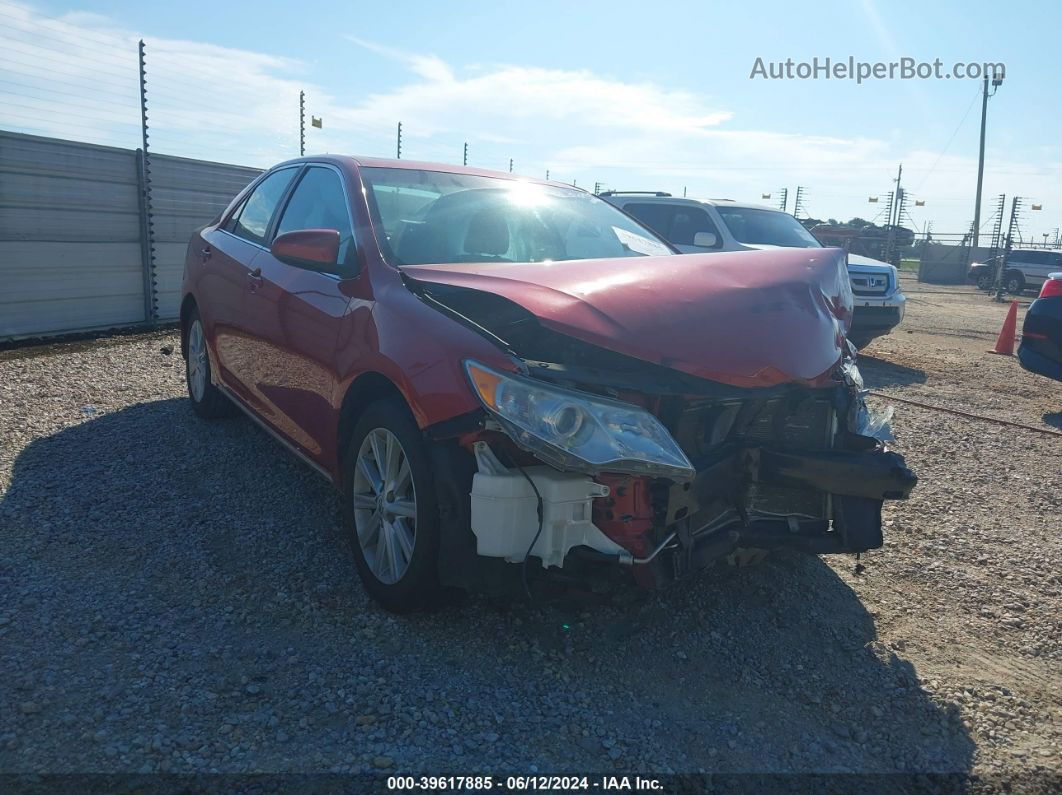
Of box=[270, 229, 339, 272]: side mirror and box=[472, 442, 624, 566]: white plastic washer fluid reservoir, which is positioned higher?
box=[270, 229, 339, 272]: side mirror

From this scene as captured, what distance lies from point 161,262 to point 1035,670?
10196mm

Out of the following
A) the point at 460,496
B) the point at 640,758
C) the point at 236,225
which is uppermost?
the point at 236,225

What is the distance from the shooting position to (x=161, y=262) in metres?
10.6

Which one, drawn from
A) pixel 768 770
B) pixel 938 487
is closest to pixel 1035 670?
pixel 768 770

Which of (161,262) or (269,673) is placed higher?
(161,262)

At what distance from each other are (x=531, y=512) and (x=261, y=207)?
3234 mm

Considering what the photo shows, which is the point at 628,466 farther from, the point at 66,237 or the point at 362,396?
the point at 66,237

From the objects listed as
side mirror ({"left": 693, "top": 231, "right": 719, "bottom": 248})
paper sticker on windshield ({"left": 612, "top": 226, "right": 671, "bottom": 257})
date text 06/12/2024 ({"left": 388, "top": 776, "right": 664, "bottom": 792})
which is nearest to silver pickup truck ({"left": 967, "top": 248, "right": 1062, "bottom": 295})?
side mirror ({"left": 693, "top": 231, "right": 719, "bottom": 248})

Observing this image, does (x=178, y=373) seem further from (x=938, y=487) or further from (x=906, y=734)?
(x=906, y=734)

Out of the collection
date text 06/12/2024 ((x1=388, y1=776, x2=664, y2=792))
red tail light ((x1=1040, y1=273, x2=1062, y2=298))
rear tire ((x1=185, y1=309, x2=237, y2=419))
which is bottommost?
date text 06/12/2024 ((x1=388, y1=776, x2=664, y2=792))

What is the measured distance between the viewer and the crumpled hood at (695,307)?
288 cm

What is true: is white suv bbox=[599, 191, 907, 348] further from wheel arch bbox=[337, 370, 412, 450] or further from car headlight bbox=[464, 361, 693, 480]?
car headlight bbox=[464, 361, 693, 480]

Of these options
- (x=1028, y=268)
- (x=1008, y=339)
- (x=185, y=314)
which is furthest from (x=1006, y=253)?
(x=185, y=314)

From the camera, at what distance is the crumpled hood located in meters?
2.88
